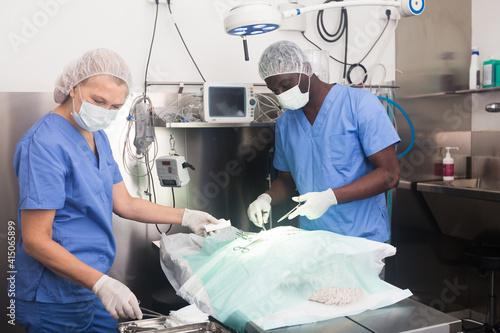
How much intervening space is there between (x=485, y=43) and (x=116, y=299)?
10.3 ft

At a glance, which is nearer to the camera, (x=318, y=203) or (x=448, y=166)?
(x=318, y=203)

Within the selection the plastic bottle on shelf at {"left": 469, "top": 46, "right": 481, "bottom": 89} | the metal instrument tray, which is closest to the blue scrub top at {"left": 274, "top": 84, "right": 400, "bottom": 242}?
the metal instrument tray

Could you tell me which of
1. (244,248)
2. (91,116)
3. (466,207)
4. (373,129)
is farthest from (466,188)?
(91,116)

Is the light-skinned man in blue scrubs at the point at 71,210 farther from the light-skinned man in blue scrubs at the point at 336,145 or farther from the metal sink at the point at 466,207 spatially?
the metal sink at the point at 466,207

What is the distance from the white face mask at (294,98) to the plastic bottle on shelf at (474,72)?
1.70 m

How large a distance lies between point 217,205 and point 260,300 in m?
1.51

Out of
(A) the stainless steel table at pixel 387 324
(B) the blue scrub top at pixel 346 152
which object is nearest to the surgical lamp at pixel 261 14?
(B) the blue scrub top at pixel 346 152

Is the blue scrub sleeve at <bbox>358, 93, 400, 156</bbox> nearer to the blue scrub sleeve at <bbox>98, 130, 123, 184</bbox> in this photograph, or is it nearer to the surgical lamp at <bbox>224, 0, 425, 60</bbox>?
the surgical lamp at <bbox>224, 0, 425, 60</bbox>

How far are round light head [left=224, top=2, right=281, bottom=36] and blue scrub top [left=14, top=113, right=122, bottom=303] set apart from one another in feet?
2.45

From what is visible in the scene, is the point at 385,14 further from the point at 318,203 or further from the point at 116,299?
the point at 116,299

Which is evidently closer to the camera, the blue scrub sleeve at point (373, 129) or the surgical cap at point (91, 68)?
the surgical cap at point (91, 68)

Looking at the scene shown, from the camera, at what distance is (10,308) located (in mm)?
2459

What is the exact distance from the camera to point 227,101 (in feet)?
8.57

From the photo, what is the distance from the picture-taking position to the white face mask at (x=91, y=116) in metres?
1.64
